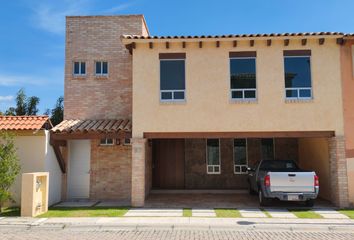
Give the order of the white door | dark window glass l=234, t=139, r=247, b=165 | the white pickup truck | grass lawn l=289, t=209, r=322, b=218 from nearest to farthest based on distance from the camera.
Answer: grass lawn l=289, t=209, r=322, b=218 < the white pickup truck < the white door < dark window glass l=234, t=139, r=247, b=165

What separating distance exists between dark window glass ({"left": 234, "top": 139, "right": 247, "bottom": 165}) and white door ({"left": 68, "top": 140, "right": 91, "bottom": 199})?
24.3 ft

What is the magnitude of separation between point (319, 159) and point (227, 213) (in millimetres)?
5507

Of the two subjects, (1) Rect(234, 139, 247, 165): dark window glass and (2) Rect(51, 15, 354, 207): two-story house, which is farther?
(1) Rect(234, 139, 247, 165): dark window glass

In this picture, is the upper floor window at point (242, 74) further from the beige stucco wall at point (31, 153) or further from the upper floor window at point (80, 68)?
the beige stucco wall at point (31, 153)

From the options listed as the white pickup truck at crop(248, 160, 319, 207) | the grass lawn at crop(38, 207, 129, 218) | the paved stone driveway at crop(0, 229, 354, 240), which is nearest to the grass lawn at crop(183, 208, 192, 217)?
the paved stone driveway at crop(0, 229, 354, 240)

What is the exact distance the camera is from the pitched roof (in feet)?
42.4

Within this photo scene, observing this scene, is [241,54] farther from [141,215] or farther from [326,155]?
[141,215]

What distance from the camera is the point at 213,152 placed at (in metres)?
17.3

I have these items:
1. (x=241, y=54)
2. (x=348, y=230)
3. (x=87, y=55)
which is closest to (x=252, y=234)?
(x=348, y=230)

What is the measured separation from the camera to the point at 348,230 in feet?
30.2

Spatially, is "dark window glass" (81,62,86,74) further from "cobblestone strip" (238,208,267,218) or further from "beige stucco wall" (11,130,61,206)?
"cobblestone strip" (238,208,267,218)

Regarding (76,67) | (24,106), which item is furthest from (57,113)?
(76,67)

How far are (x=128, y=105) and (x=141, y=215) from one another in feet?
18.0

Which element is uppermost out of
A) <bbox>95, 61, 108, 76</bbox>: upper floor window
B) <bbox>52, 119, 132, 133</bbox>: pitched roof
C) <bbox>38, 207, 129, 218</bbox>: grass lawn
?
<bbox>95, 61, 108, 76</bbox>: upper floor window
